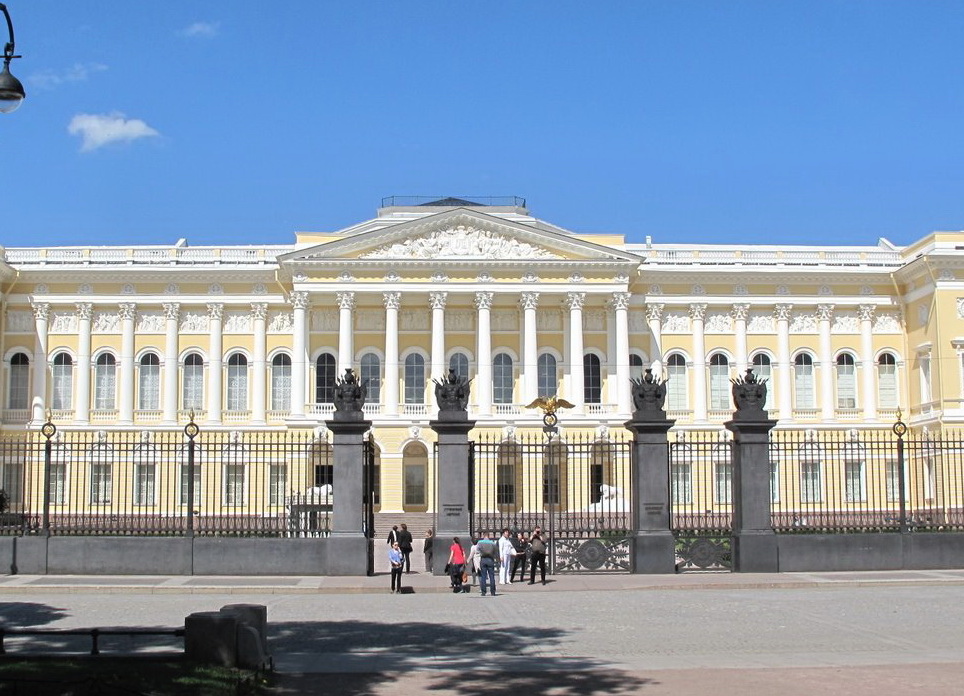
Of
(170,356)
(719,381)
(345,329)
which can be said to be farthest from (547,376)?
(170,356)

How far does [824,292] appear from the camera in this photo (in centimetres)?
5969

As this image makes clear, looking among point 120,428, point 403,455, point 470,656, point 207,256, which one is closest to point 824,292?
point 403,455

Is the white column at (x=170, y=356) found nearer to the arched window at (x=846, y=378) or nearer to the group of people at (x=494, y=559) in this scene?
the arched window at (x=846, y=378)

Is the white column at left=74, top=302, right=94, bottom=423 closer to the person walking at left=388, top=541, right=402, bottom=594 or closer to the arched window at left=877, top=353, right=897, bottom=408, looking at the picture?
the arched window at left=877, top=353, right=897, bottom=408

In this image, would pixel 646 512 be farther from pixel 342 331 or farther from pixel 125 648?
pixel 342 331

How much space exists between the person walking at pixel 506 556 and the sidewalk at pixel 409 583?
0.29 metres

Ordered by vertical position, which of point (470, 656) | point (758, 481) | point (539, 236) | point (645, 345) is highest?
point (539, 236)

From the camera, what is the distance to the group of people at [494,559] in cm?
2253

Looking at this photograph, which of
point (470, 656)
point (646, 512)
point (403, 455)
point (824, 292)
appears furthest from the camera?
point (824, 292)

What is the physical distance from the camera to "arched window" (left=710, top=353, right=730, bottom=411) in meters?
59.6

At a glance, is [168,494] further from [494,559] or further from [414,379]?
[414,379]

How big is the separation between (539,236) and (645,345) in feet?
25.0

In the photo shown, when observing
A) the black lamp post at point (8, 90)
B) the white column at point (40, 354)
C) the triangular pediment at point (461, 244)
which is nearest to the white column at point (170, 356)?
the white column at point (40, 354)

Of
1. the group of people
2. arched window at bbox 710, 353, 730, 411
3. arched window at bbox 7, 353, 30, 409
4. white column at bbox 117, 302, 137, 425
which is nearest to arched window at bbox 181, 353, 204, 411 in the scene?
white column at bbox 117, 302, 137, 425
